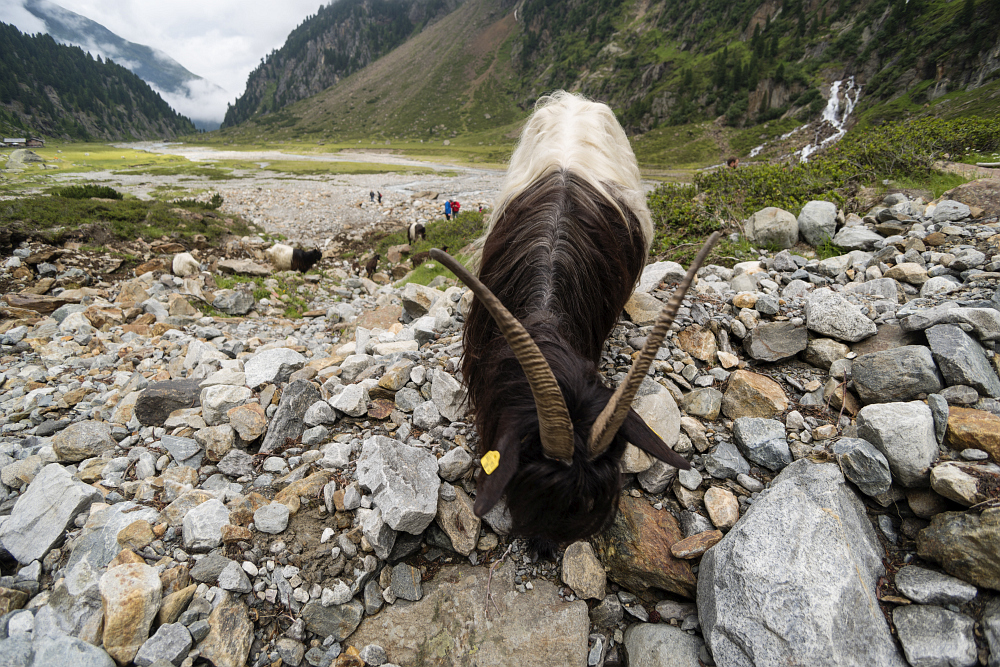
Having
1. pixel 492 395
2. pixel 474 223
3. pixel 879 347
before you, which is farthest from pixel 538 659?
pixel 474 223

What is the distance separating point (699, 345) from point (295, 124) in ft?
633

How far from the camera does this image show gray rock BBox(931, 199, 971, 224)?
538 centimetres

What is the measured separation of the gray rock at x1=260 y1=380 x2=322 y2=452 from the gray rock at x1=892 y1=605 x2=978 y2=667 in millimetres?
4258

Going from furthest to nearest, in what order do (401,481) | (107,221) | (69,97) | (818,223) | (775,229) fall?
(69,97) → (107,221) → (775,229) → (818,223) → (401,481)

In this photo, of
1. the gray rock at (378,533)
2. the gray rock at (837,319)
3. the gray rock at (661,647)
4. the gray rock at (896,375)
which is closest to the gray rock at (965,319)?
the gray rock at (837,319)

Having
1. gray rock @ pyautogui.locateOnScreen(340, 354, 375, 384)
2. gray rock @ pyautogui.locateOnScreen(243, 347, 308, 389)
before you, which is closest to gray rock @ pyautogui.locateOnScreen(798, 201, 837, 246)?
gray rock @ pyautogui.locateOnScreen(340, 354, 375, 384)

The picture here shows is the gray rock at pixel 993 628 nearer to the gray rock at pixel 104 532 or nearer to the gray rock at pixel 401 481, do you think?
the gray rock at pixel 401 481

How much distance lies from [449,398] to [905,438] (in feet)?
10.8

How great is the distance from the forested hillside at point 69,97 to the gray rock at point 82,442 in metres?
145

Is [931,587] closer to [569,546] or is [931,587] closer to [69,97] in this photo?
[569,546]

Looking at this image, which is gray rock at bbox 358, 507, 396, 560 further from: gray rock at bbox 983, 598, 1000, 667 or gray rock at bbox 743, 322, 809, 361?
gray rock at bbox 743, 322, 809, 361

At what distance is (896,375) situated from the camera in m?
3.08

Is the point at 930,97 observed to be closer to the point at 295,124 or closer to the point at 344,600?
the point at 344,600

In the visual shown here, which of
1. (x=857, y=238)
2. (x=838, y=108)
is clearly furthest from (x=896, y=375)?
(x=838, y=108)
